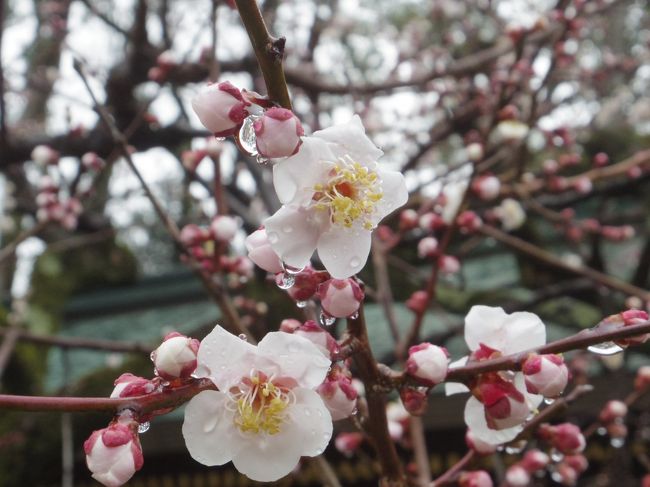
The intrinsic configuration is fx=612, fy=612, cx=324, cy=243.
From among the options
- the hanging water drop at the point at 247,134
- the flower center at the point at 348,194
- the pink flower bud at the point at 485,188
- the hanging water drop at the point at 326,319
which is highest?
the pink flower bud at the point at 485,188

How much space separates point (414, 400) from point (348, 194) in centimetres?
28

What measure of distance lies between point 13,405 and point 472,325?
1.85 ft

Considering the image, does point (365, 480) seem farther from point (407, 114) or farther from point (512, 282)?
point (407, 114)

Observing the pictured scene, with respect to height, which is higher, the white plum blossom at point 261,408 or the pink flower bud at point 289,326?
the pink flower bud at point 289,326

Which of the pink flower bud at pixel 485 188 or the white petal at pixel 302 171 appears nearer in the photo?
the white petal at pixel 302 171

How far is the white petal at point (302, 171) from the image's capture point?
69cm

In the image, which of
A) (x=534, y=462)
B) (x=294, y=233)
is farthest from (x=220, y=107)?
(x=534, y=462)

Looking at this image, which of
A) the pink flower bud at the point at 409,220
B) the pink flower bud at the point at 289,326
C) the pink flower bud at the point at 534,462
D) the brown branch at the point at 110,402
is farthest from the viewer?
the pink flower bud at the point at 409,220

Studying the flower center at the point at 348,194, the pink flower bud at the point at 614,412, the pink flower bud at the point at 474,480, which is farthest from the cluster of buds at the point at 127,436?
the pink flower bud at the point at 614,412

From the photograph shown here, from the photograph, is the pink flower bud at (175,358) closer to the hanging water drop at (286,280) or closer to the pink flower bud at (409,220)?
the hanging water drop at (286,280)

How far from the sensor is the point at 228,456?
0.75m

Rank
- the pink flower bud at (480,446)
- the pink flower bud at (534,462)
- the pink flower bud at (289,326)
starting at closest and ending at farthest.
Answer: the pink flower bud at (289,326), the pink flower bud at (480,446), the pink flower bud at (534,462)

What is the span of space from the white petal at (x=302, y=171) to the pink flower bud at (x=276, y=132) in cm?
4

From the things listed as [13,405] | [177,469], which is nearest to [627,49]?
[177,469]
